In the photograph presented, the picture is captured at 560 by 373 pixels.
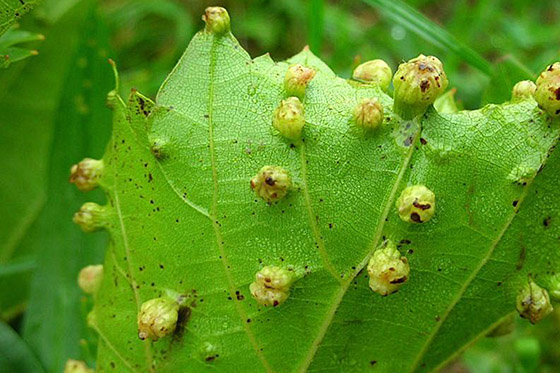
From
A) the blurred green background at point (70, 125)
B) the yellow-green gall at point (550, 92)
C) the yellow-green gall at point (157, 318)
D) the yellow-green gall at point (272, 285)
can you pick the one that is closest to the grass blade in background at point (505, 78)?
the blurred green background at point (70, 125)

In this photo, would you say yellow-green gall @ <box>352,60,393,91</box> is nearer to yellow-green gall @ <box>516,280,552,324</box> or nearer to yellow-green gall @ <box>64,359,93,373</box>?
yellow-green gall @ <box>516,280,552,324</box>

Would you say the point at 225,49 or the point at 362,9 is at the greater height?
the point at 362,9

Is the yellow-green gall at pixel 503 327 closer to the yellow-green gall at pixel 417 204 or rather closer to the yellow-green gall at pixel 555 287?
the yellow-green gall at pixel 555 287

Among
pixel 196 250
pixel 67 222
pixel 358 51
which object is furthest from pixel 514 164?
pixel 358 51

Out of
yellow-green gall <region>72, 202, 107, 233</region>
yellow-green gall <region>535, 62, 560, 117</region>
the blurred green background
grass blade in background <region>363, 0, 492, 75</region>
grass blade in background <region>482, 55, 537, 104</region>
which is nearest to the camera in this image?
yellow-green gall <region>535, 62, 560, 117</region>

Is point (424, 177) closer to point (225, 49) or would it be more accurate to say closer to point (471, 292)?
point (471, 292)

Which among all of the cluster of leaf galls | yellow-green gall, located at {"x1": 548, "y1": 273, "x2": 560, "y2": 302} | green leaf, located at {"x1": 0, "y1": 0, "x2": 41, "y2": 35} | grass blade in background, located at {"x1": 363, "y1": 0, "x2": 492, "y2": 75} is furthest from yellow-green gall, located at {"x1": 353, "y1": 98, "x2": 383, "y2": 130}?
grass blade in background, located at {"x1": 363, "y1": 0, "x2": 492, "y2": 75}

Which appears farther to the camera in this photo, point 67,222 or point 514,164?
point 67,222
